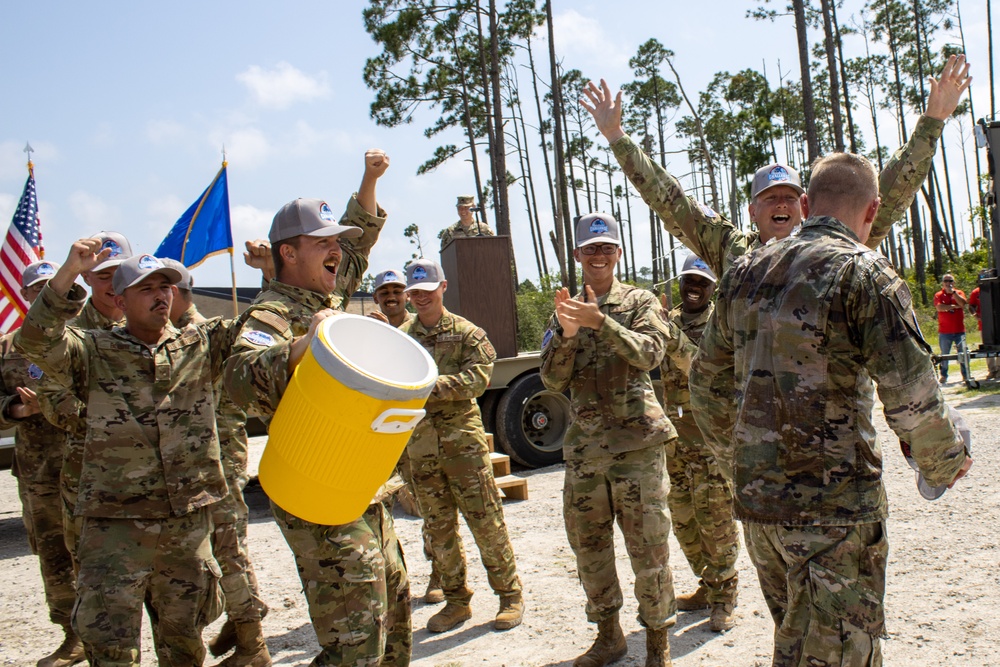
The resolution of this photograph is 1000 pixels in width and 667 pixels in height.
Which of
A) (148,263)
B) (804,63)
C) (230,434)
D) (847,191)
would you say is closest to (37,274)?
(230,434)

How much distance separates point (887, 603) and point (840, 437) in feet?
8.17

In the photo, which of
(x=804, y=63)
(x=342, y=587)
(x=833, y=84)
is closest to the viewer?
(x=342, y=587)

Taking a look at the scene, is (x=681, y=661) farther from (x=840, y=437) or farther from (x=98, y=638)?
(x=98, y=638)

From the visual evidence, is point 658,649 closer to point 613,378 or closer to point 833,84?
point 613,378

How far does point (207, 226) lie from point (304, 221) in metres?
5.85

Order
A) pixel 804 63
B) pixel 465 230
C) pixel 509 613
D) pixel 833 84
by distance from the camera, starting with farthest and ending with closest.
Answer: pixel 833 84 → pixel 804 63 → pixel 465 230 → pixel 509 613

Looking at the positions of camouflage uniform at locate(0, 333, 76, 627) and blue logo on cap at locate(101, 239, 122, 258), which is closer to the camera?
blue logo on cap at locate(101, 239, 122, 258)

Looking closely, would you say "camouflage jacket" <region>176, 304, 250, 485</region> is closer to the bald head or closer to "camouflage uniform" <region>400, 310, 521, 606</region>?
"camouflage uniform" <region>400, 310, 521, 606</region>

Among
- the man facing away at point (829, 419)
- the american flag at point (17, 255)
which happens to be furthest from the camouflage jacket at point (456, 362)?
the american flag at point (17, 255)

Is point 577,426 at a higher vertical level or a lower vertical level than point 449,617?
higher

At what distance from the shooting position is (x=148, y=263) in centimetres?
371

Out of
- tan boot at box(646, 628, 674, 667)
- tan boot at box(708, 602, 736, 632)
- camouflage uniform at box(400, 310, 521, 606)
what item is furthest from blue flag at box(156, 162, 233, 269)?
tan boot at box(646, 628, 674, 667)

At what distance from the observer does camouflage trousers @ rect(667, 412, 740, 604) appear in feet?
15.0

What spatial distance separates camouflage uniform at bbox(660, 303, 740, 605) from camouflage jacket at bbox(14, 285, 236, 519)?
7.81ft
